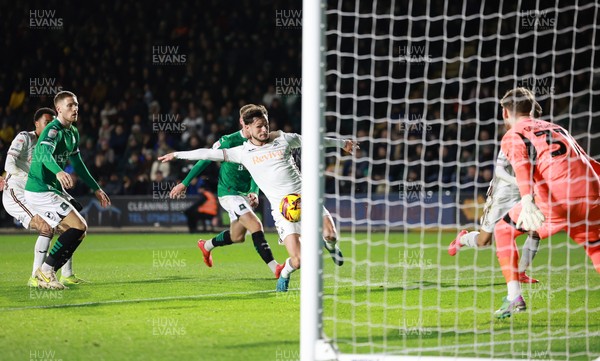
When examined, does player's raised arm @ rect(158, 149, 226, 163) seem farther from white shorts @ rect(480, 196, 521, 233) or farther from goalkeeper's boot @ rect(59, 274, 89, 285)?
white shorts @ rect(480, 196, 521, 233)

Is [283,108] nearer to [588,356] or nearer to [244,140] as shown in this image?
[244,140]

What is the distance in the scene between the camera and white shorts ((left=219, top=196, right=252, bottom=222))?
903 cm

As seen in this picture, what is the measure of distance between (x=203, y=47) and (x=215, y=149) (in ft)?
42.8

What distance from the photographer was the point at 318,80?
4836 millimetres

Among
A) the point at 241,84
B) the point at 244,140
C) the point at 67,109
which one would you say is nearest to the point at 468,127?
the point at 241,84

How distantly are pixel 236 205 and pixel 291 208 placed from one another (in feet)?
4.74

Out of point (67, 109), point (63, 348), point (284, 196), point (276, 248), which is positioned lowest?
point (276, 248)

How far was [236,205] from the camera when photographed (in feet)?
29.8
